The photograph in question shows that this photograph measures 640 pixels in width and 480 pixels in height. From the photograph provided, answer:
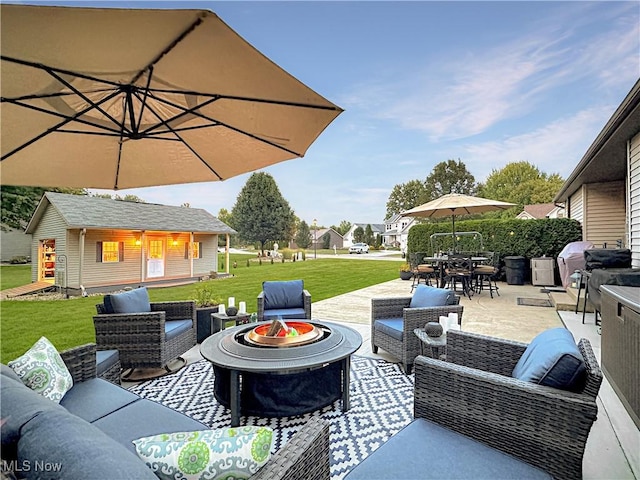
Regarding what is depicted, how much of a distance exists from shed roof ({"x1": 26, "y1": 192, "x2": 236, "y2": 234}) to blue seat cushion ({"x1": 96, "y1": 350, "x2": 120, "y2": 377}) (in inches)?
388

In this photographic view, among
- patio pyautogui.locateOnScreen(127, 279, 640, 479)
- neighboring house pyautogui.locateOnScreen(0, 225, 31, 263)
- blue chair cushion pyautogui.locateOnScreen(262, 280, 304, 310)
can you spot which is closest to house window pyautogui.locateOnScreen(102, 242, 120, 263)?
patio pyautogui.locateOnScreen(127, 279, 640, 479)

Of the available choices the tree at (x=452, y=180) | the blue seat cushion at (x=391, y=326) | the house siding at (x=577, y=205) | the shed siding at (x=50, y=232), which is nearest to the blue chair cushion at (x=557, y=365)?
the blue seat cushion at (x=391, y=326)

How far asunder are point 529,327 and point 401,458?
4.81 meters

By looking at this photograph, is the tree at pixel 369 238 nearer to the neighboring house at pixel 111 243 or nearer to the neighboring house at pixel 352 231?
the neighboring house at pixel 352 231

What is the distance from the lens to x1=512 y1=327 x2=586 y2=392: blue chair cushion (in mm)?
1455

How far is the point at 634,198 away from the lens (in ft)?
17.4

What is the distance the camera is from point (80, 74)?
2201mm

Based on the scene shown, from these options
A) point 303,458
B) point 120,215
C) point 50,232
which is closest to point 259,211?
point 120,215

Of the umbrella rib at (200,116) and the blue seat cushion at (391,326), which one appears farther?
the blue seat cushion at (391,326)

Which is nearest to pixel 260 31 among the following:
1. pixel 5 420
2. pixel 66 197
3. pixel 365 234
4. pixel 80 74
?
pixel 80 74

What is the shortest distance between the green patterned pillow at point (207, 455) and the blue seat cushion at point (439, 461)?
1.78 ft

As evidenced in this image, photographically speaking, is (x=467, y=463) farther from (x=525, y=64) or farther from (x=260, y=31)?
(x=525, y=64)

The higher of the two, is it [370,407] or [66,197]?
[66,197]

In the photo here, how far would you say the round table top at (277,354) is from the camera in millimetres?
2354
